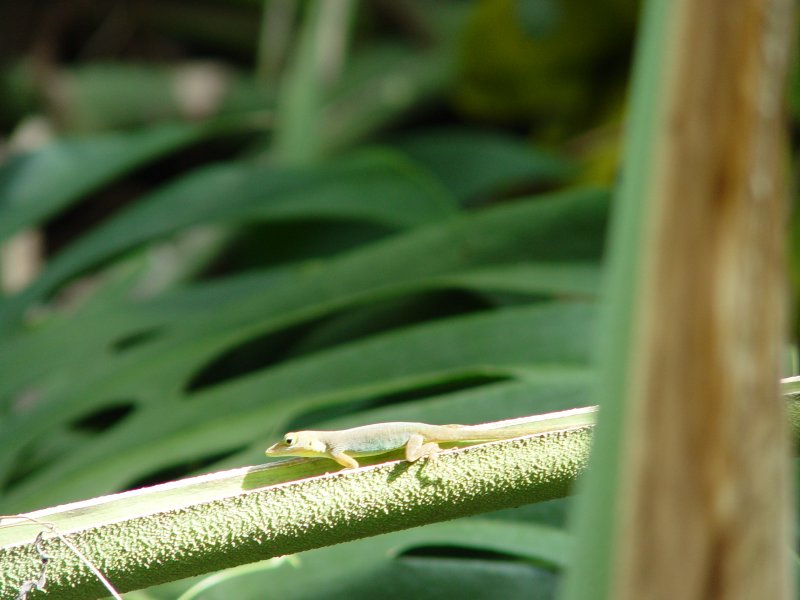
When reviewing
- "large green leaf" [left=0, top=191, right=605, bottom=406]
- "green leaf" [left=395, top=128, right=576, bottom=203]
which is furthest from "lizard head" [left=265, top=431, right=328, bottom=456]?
"green leaf" [left=395, top=128, right=576, bottom=203]

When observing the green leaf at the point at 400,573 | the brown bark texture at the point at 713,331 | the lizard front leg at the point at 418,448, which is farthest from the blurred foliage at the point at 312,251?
the brown bark texture at the point at 713,331

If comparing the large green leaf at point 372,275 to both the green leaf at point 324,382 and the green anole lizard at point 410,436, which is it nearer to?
the green leaf at point 324,382

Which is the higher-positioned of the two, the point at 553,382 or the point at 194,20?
the point at 194,20

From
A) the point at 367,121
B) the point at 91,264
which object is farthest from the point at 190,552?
the point at 367,121

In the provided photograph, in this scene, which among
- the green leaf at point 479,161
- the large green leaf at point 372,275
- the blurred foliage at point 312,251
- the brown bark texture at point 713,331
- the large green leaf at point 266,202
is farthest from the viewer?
the green leaf at point 479,161

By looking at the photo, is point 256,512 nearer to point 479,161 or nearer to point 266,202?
point 266,202

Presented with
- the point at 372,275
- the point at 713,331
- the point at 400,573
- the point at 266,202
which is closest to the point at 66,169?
the point at 266,202

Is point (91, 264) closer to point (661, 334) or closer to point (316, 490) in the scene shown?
point (316, 490)
